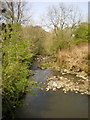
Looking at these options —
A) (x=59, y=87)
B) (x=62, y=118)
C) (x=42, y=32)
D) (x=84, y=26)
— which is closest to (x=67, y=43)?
(x=84, y=26)

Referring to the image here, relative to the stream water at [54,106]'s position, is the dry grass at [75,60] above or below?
above

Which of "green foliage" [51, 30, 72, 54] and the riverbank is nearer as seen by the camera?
the riverbank

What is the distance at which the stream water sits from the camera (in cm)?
290

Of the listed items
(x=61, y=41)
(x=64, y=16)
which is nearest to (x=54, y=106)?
(x=61, y=41)

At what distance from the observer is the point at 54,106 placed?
3270 mm

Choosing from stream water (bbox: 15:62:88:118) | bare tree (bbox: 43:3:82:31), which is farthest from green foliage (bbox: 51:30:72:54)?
Result: stream water (bbox: 15:62:88:118)

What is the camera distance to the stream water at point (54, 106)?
290 cm

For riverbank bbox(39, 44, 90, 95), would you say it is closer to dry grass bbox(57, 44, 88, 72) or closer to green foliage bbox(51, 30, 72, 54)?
dry grass bbox(57, 44, 88, 72)

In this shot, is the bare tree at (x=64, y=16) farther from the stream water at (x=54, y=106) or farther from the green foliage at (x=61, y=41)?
the stream water at (x=54, y=106)

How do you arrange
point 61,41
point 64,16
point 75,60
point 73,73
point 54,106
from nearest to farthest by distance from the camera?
→ point 54,106 → point 73,73 → point 75,60 → point 61,41 → point 64,16

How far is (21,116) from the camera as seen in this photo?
2.85m

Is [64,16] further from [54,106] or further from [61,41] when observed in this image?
[54,106]

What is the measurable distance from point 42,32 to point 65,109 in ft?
35.3

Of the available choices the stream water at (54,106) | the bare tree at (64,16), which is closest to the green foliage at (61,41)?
the bare tree at (64,16)
